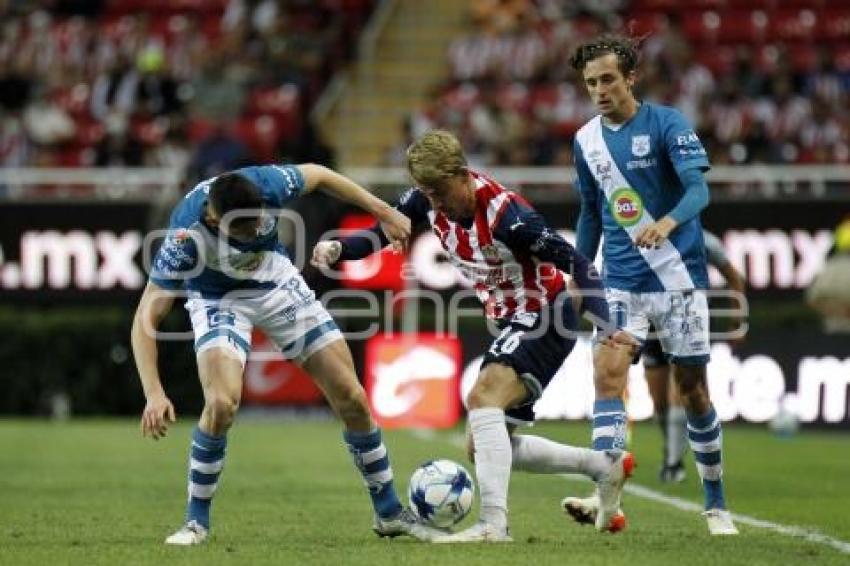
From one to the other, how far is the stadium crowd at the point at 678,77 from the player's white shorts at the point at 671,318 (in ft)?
40.0

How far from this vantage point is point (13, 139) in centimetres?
2369

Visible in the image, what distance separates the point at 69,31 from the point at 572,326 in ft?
58.5

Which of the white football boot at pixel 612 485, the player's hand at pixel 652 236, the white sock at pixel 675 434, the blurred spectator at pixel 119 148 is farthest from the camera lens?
the blurred spectator at pixel 119 148

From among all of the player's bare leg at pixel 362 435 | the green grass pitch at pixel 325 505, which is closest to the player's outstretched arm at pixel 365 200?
the player's bare leg at pixel 362 435

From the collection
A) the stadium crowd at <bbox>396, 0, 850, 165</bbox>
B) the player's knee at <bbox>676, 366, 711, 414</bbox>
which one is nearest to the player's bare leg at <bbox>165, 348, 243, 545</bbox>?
the player's knee at <bbox>676, 366, 711, 414</bbox>

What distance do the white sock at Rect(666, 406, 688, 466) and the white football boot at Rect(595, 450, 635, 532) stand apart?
3.91m

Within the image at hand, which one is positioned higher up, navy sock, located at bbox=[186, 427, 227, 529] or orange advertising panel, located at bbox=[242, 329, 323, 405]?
navy sock, located at bbox=[186, 427, 227, 529]

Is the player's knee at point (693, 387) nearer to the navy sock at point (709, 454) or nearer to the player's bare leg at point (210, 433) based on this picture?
the navy sock at point (709, 454)

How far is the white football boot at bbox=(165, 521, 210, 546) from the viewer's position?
28.7 ft

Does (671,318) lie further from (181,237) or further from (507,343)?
(181,237)

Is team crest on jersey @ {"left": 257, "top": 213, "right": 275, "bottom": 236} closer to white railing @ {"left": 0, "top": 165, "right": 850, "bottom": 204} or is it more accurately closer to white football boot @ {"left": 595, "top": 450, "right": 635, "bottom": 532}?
white football boot @ {"left": 595, "top": 450, "right": 635, "bottom": 532}

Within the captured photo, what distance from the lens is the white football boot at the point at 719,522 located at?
931 centimetres

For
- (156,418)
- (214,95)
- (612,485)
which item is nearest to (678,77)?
(214,95)

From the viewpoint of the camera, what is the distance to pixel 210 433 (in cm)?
885
